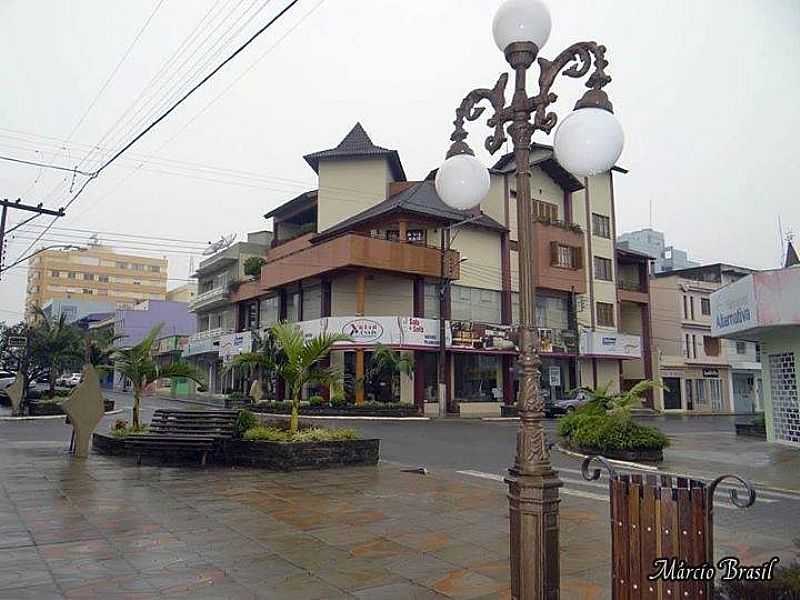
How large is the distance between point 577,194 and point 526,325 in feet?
131

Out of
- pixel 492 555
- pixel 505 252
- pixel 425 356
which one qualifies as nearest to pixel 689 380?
pixel 505 252

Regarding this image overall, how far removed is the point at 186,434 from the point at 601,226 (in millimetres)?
37300

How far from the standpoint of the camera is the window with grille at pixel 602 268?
4278 cm

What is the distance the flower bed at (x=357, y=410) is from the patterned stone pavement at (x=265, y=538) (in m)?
19.1

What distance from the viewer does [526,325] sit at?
482cm

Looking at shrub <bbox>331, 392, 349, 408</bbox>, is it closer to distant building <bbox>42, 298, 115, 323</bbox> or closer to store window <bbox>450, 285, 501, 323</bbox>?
store window <bbox>450, 285, 501, 323</bbox>

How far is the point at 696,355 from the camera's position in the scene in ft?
155

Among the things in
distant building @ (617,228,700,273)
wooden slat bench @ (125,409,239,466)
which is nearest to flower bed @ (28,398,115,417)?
wooden slat bench @ (125,409,239,466)

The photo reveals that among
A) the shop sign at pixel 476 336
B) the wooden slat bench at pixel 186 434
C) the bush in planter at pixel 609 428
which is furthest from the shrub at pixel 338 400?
the wooden slat bench at pixel 186 434

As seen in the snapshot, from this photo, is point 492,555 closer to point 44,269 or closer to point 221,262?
point 221,262

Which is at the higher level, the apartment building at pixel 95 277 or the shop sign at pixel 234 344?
the apartment building at pixel 95 277

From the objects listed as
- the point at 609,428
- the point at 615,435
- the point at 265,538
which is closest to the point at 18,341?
the point at 609,428

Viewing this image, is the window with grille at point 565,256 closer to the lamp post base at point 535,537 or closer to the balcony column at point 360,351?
the balcony column at point 360,351

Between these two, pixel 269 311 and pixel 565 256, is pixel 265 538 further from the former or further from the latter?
pixel 565 256
